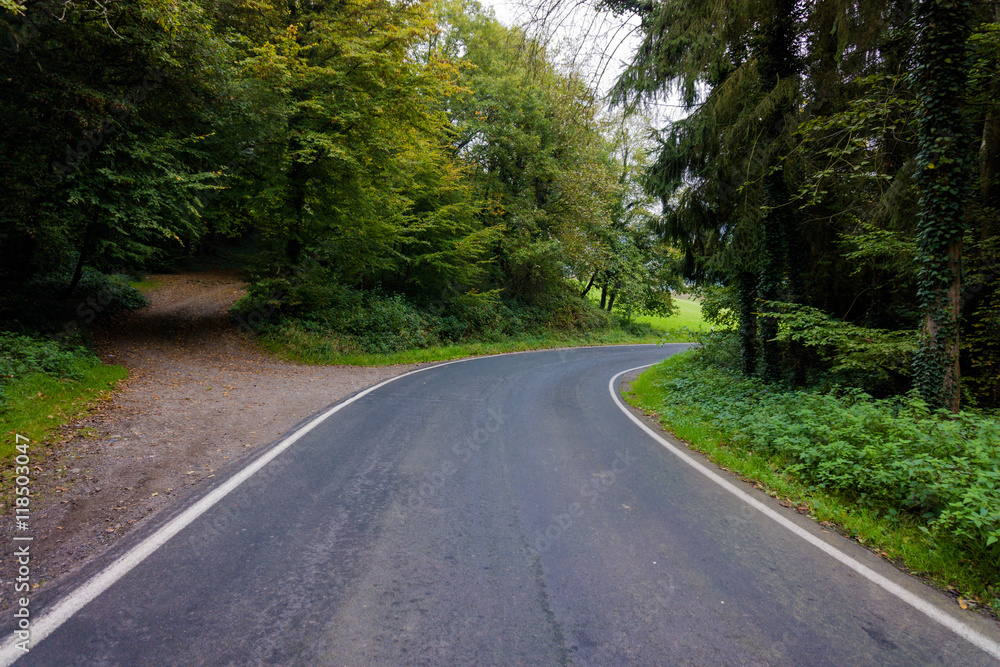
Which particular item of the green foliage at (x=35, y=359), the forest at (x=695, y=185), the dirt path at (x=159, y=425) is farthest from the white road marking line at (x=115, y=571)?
the green foliage at (x=35, y=359)

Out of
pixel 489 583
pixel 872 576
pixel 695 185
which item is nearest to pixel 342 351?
pixel 695 185

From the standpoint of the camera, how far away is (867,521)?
4.15 m

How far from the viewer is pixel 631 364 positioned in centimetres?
1912

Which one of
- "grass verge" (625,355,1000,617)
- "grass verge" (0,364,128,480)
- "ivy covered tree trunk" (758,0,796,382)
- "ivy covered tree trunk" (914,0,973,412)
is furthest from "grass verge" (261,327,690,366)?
"ivy covered tree trunk" (914,0,973,412)

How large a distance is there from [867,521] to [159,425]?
27.5ft

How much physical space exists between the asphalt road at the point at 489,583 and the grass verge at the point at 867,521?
0.75 ft

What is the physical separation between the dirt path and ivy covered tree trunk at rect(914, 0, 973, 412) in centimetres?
869

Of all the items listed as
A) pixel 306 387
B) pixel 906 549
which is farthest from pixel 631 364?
pixel 906 549

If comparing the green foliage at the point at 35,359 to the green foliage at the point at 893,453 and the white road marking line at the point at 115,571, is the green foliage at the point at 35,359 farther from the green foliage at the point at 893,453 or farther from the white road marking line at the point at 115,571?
the green foliage at the point at 893,453

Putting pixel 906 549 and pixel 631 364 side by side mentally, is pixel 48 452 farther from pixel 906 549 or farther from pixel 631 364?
pixel 631 364

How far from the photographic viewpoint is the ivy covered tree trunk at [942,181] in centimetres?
544

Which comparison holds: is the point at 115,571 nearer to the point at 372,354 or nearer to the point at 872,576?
the point at 872,576

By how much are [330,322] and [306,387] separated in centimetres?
617

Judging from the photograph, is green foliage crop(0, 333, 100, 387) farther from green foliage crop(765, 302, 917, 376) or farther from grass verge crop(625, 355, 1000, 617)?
green foliage crop(765, 302, 917, 376)
